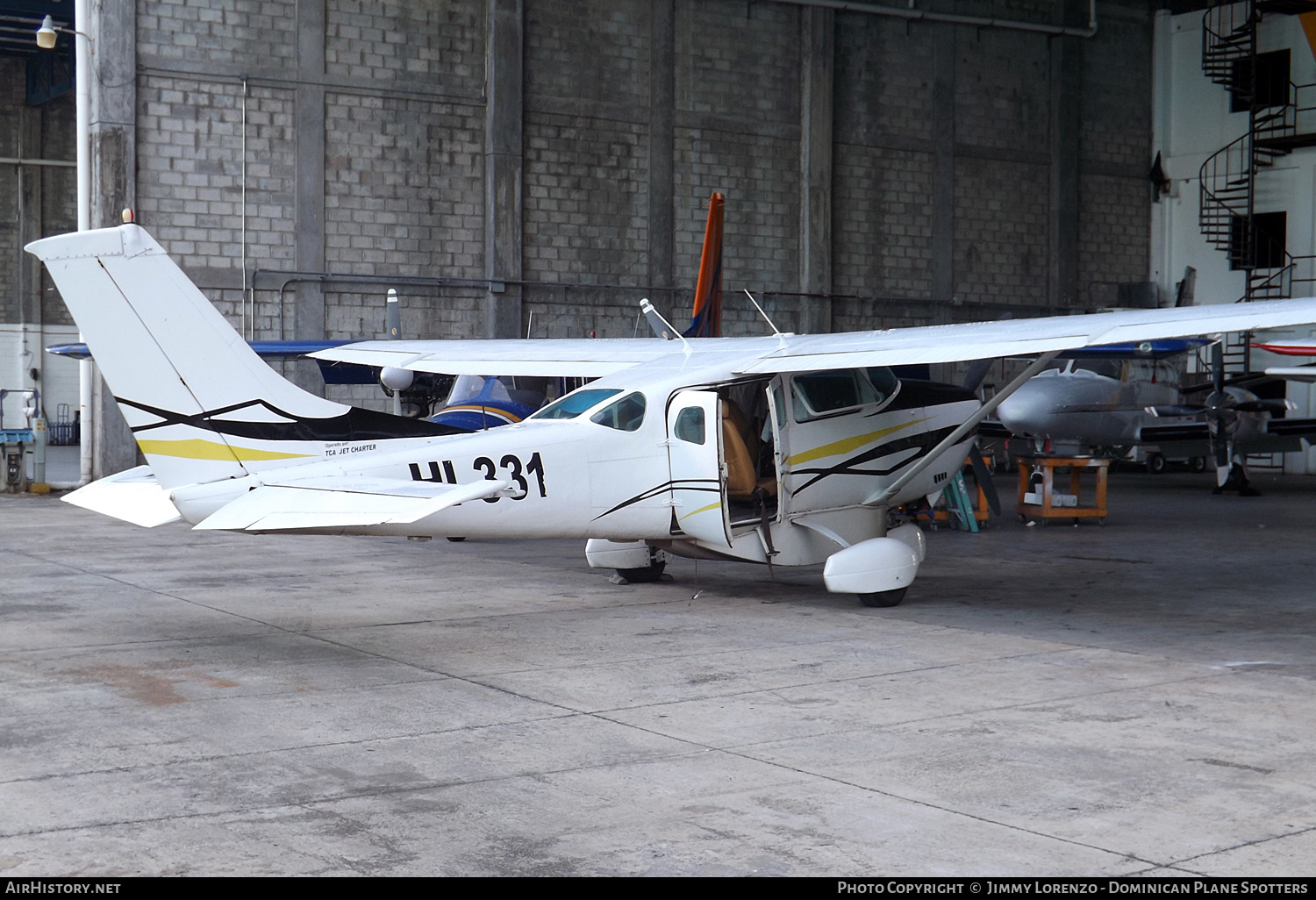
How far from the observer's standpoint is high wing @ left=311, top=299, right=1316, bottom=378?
8.41m

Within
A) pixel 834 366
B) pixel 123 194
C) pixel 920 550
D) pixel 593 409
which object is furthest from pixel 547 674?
pixel 123 194

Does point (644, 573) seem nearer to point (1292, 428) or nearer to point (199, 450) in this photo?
point (199, 450)

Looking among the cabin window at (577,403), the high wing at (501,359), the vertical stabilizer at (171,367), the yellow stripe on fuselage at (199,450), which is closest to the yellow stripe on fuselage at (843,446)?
the cabin window at (577,403)

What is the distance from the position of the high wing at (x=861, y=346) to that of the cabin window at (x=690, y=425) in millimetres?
489

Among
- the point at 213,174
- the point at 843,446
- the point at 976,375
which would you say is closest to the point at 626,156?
the point at 213,174

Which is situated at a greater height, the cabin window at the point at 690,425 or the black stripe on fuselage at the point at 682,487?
the cabin window at the point at 690,425

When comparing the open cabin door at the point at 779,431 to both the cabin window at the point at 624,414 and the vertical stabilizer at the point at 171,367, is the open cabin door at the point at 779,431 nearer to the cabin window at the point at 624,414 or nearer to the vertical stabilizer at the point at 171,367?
the cabin window at the point at 624,414

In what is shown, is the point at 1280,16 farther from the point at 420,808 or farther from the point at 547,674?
the point at 420,808

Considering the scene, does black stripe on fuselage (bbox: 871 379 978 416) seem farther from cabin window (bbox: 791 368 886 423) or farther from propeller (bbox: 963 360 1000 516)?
propeller (bbox: 963 360 1000 516)

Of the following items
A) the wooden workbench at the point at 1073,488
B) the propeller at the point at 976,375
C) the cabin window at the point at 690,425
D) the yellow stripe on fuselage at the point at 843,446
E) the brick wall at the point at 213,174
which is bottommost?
the wooden workbench at the point at 1073,488

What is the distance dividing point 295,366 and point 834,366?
1772 cm

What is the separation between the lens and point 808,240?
28.6m

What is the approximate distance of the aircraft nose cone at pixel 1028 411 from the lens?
1997cm

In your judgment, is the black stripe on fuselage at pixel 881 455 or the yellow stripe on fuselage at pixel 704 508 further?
the black stripe on fuselage at pixel 881 455
